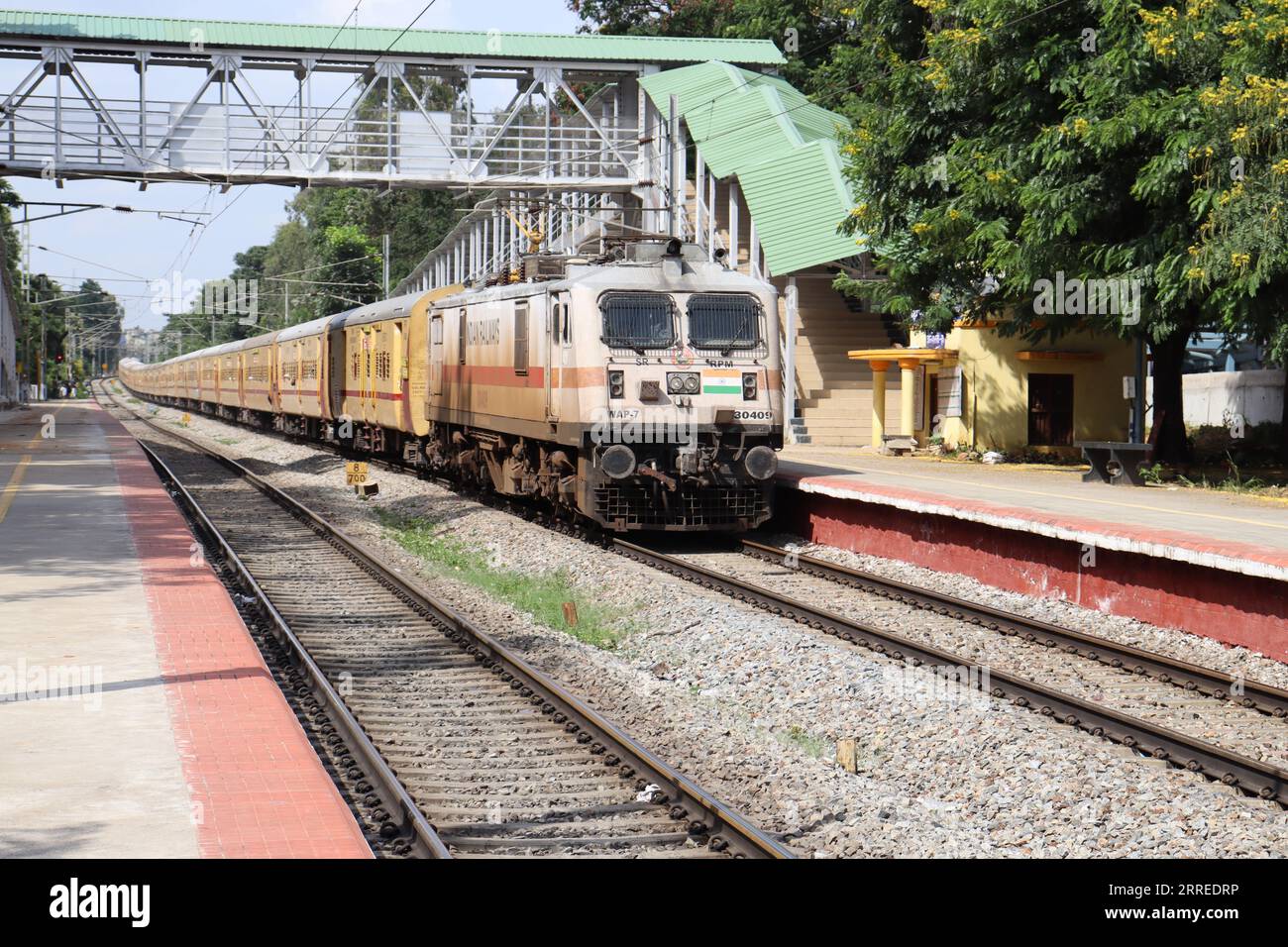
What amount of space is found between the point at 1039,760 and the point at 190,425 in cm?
5477

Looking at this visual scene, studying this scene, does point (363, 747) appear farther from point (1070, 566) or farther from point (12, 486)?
point (12, 486)

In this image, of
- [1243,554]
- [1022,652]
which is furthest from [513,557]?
[1243,554]

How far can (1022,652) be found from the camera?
11.6m

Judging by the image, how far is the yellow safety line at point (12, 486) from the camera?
19.3 metres

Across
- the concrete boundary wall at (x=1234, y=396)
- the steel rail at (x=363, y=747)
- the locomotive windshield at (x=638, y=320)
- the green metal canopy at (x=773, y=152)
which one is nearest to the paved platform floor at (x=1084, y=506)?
the locomotive windshield at (x=638, y=320)

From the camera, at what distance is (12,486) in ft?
74.5

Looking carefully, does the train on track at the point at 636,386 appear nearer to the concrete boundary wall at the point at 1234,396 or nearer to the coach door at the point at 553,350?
Answer: the coach door at the point at 553,350

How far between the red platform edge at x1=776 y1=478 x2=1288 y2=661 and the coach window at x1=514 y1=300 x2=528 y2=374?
4071 millimetres

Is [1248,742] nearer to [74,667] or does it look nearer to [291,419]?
[74,667]

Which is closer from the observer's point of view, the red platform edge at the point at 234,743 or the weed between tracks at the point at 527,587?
the red platform edge at the point at 234,743

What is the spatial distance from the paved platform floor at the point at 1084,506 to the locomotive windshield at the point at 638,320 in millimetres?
3015

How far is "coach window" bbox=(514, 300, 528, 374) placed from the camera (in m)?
18.5

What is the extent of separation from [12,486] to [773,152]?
63.8 ft

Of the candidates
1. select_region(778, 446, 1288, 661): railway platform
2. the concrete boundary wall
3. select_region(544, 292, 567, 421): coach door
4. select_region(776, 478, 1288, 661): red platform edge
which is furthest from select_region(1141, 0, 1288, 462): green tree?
the concrete boundary wall
